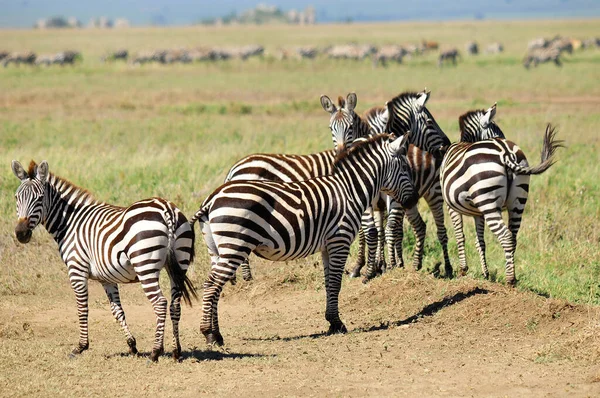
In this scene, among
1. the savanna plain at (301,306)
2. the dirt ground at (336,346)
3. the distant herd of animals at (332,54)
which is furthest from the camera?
the distant herd of animals at (332,54)

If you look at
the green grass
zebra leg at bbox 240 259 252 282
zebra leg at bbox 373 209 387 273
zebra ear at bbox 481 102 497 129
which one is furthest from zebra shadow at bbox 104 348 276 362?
zebra ear at bbox 481 102 497 129

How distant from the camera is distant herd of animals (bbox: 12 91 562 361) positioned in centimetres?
728

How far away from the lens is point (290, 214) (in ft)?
25.8

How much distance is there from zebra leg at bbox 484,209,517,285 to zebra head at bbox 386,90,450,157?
1761 millimetres

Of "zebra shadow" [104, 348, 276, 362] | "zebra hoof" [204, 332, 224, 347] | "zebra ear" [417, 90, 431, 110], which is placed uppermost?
"zebra ear" [417, 90, 431, 110]

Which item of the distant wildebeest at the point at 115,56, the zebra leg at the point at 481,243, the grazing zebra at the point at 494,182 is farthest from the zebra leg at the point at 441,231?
the distant wildebeest at the point at 115,56

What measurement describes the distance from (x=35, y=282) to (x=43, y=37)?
89.8 m

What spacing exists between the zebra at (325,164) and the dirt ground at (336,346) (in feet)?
1.92

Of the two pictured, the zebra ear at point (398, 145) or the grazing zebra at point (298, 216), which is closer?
the grazing zebra at point (298, 216)

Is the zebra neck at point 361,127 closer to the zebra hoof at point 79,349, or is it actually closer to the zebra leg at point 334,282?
the zebra leg at point 334,282

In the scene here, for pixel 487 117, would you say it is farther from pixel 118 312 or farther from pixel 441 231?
pixel 118 312

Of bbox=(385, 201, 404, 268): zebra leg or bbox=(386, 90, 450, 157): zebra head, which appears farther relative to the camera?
bbox=(386, 90, 450, 157): zebra head

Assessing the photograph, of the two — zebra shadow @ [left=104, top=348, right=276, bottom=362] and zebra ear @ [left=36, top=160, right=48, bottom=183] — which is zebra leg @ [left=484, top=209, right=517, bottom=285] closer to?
zebra shadow @ [left=104, top=348, right=276, bottom=362]

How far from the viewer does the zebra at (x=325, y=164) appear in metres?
9.78
